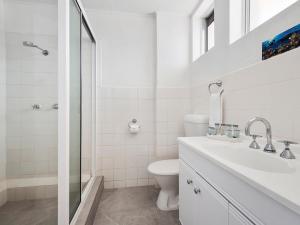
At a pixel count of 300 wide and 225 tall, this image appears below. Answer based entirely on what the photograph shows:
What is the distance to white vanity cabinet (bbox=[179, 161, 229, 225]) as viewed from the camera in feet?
2.32

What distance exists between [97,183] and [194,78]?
5.72ft

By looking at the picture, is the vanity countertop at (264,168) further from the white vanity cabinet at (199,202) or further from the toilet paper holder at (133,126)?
the toilet paper holder at (133,126)

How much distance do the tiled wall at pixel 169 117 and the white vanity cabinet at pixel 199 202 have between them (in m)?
0.80

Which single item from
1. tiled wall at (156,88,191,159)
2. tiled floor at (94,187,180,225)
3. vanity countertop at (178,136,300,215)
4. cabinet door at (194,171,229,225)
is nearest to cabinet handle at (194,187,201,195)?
cabinet door at (194,171,229,225)

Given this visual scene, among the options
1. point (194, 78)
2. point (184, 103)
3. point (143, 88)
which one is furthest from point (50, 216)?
point (194, 78)

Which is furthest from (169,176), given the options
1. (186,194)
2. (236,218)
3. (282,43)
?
(282,43)

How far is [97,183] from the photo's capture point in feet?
5.90

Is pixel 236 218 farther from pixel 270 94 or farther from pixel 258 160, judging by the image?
pixel 270 94

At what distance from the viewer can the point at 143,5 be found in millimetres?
1876

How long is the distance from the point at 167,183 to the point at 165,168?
0.46 feet

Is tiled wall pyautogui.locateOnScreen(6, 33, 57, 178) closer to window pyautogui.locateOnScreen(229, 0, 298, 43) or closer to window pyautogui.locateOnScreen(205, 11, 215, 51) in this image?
window pyautogui.locateOnScreen(229, 0, 298, 43)

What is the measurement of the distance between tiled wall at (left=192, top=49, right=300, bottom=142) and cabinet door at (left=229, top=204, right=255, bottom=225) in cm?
53

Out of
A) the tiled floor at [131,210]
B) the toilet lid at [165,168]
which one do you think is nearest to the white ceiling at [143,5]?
the toilet lid at [165,168]

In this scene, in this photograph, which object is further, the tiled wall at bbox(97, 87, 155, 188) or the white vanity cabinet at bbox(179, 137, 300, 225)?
the tiled wall at bbox(97, 87, 155, 188)
